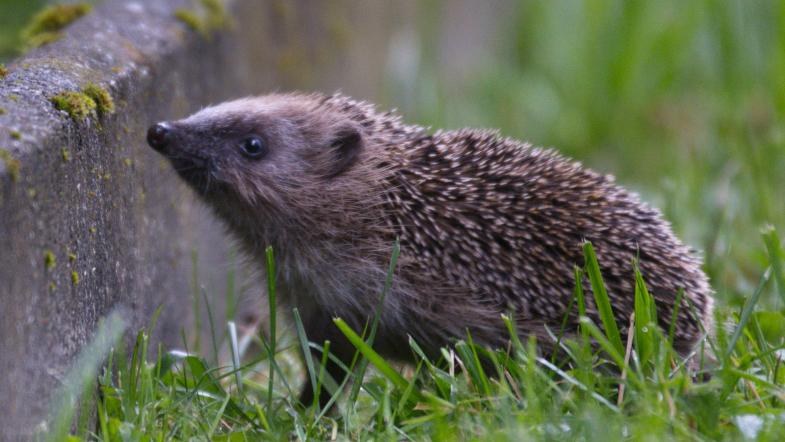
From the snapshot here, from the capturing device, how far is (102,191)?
3.76 meters

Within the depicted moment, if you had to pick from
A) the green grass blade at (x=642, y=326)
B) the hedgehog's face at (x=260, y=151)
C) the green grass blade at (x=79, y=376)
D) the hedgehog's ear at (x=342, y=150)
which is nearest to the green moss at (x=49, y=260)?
the green grass blade at (x=79, y=376)

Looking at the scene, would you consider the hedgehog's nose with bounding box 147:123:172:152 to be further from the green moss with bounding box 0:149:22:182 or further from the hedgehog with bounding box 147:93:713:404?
the green moss with bounding box 0:149:22:182

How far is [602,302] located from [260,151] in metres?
1.70

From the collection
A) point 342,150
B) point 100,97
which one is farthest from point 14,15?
point 100,97

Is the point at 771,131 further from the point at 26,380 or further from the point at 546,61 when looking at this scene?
the point at 26,380

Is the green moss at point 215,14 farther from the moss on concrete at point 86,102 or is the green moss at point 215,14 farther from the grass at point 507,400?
the grass at point 507,400

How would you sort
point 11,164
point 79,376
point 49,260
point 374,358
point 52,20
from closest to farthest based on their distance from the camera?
1. point 11,164
2. point 49,260
3. point 79,376
4. point 374,358
5. point 52,20

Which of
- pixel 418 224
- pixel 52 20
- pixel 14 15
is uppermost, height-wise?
pixel 52 20

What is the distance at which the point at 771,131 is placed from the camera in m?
7.44

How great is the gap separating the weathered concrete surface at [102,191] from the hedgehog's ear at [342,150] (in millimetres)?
755

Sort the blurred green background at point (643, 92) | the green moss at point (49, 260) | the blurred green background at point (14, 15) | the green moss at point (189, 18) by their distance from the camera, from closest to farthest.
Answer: the green moss at point (49, 260) < the green moss at point (189, 18) < the blurred green background at point (643, 92) < the blurred green background at point (14, 15)

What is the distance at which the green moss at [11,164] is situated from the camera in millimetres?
2863

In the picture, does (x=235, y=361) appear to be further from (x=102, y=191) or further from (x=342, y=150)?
(x=342, y=150)

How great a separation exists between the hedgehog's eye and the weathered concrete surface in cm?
40
